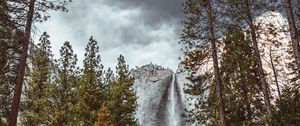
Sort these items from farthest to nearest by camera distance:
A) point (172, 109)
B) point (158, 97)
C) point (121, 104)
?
1. point (158, 97)
2. point (172, 109)
3. point (121, 104)

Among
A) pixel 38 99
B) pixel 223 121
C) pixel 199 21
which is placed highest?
pixel 199 21

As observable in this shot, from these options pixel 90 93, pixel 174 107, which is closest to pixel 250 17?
pixel 90 93

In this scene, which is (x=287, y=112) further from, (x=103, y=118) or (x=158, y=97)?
(x=158, y=97)

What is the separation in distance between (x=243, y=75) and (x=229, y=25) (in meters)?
8.60

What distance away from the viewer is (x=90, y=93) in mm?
34875

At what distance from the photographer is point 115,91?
37.4 meters

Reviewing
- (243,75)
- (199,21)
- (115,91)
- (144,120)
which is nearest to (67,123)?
(115,91)

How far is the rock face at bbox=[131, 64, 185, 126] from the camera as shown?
62.2 m

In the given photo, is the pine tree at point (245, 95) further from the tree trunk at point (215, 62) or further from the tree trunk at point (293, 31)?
the tree trunk at point (293, 31)

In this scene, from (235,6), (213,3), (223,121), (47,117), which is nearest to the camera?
(223,121)

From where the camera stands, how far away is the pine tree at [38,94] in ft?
110

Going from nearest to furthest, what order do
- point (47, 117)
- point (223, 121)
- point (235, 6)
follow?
point (223, 121)
point (235, 6)
point (47, 117)

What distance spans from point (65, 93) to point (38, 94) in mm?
2381

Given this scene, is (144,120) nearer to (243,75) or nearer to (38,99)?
(38,99)
